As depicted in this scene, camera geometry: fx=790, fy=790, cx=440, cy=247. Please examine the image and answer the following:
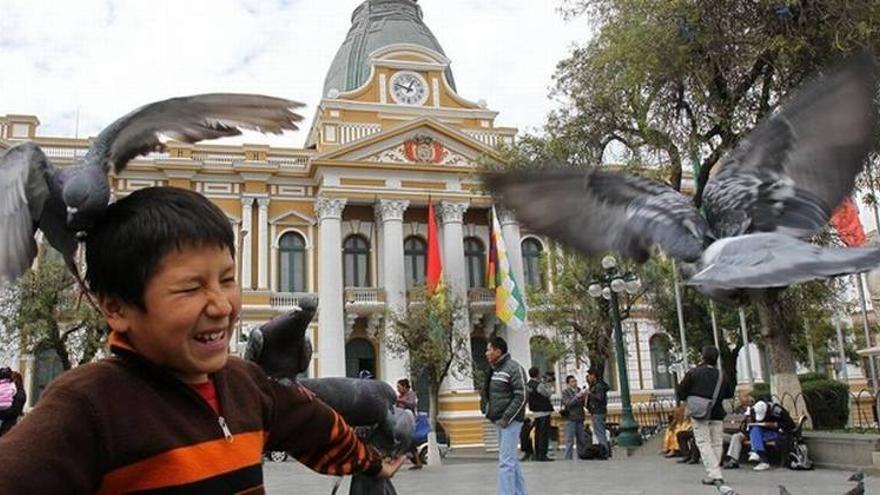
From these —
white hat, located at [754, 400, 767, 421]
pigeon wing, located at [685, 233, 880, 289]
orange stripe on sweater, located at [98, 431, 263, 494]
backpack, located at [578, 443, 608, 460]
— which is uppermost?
pigeon wing, located at [685, 233, 880, 289]

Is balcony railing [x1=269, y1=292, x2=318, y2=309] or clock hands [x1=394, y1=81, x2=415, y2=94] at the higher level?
clock hands [x1=394, y1=81, x2=415, y2=94]

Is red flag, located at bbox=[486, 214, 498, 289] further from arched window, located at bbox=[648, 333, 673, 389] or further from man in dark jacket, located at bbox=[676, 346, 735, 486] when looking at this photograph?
man in dark jacket, located at bbox=[676, 346, 735, 486]

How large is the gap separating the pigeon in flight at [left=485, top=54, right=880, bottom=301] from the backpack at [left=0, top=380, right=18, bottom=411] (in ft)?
26.2

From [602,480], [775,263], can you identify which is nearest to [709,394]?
[602,480]

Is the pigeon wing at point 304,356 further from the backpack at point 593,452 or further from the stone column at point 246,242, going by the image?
the stone column at point 246,242

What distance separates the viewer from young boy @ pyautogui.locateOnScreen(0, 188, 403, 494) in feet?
4.88

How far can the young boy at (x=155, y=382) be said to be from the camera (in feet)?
4.88

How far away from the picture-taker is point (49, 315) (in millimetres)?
22109

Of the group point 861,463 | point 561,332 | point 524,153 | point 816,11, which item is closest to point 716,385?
point 861,463

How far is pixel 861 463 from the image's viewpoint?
10.5m

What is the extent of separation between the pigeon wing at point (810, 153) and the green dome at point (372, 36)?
31.0m

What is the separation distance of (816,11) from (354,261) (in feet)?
73.1

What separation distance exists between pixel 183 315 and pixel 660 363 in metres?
34.1

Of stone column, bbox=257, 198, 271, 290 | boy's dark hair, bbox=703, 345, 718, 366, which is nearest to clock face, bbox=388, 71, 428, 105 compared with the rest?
stone column, bbox=257, 198, 271, 290
